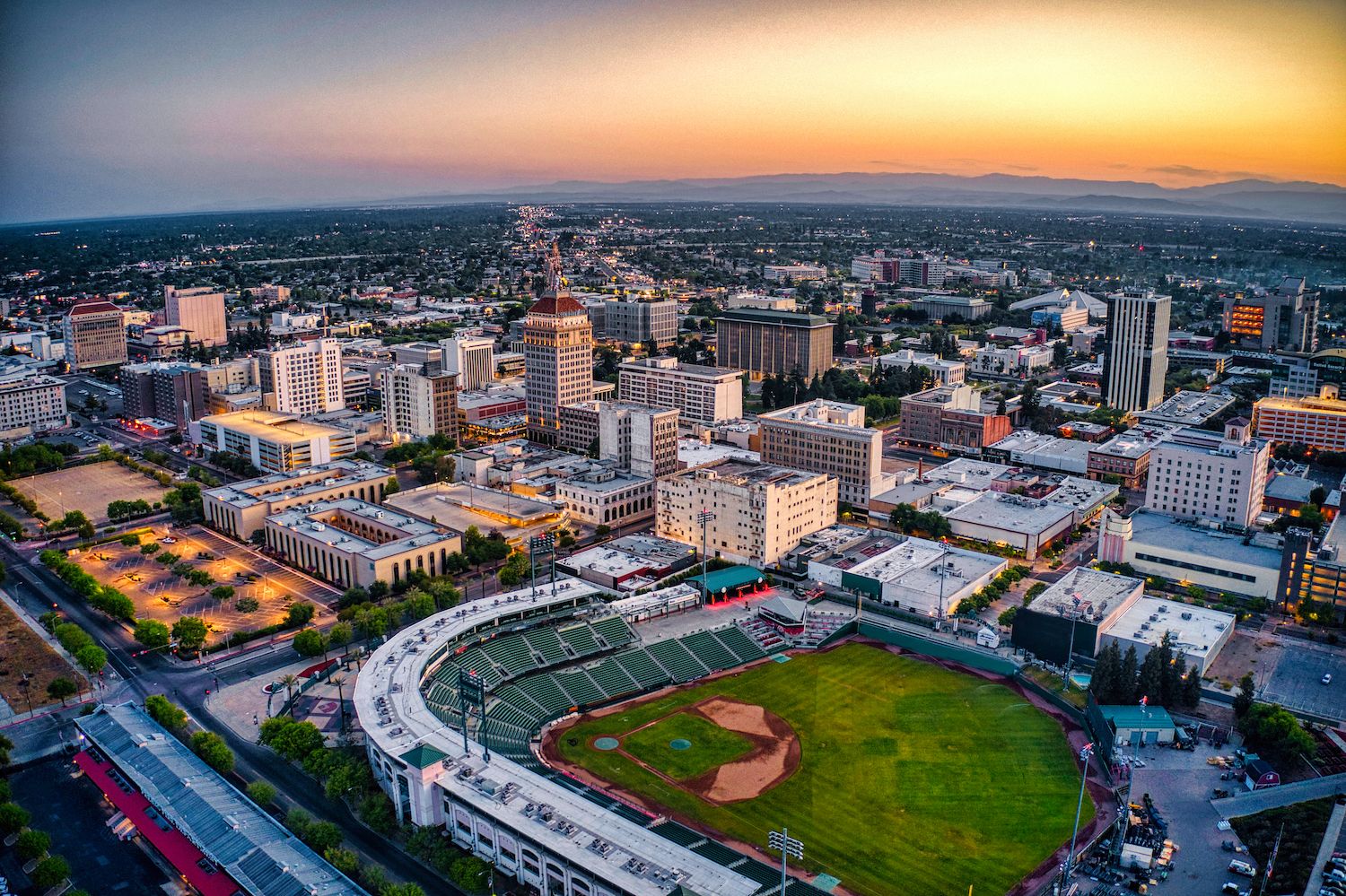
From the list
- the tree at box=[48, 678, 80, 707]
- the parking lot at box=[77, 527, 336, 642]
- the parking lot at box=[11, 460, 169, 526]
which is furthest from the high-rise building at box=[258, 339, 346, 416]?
the tree at box=[48, 678, 80, 707]

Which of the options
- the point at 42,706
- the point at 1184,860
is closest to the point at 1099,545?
the point at 1184,860

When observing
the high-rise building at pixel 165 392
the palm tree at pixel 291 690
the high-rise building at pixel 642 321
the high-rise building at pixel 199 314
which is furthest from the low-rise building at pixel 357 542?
the high-rise building at pixel 199 314

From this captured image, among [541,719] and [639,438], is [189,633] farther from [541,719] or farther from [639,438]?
[639,438]

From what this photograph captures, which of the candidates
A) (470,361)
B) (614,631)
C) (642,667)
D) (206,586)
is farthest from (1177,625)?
(470,361)

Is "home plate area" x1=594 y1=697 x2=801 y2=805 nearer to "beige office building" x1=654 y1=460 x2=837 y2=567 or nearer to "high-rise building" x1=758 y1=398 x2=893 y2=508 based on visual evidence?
"beige office building" x1=654 y1=460 x2=837 y2=567

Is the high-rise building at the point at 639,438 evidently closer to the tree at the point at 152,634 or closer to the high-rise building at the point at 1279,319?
the tree at the point at 152,634

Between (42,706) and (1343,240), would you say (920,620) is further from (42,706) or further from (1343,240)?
(1343,240)
